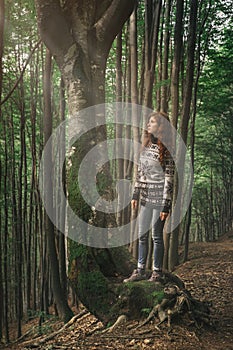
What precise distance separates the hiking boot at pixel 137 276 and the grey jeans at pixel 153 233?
5cm

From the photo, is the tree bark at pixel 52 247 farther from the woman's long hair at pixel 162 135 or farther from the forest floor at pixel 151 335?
the woman's long hair at pixel 162 135

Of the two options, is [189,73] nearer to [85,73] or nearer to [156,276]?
[85,73]

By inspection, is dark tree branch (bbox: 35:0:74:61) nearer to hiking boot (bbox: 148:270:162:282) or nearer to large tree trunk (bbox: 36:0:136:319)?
large tree trunk (bbox: 36:0:136:319)

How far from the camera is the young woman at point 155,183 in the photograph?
434 centimetres

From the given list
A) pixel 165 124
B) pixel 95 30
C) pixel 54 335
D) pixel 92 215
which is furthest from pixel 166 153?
pixel 54 335

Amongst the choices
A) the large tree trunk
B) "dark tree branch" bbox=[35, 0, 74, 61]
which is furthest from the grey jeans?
"dark tree branch" bbox=[35, 0, 74, 61]

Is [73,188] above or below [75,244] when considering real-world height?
above

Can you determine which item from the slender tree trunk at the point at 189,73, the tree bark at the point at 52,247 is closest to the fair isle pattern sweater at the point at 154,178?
the tree bark at the point at 52,247

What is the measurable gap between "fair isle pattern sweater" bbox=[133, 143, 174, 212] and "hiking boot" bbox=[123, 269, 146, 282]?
74cm

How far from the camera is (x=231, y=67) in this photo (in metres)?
12.8

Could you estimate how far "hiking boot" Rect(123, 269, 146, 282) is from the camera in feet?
14.6

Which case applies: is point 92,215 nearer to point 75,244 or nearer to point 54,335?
point 75,244

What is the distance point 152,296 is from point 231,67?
1015 cm

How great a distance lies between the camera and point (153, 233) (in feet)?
14.5
